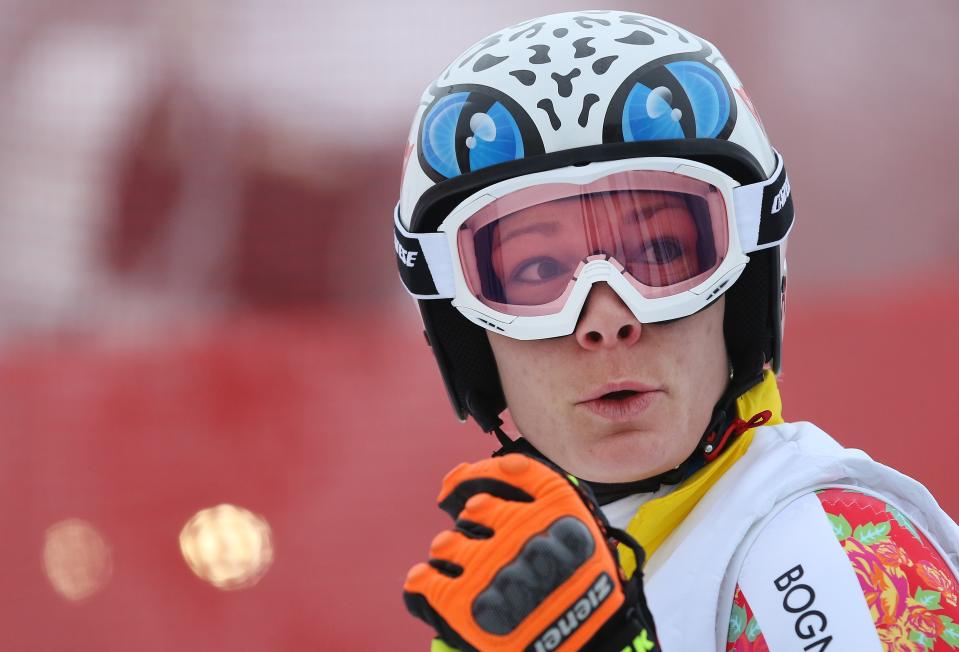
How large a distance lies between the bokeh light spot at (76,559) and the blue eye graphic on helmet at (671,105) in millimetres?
3624

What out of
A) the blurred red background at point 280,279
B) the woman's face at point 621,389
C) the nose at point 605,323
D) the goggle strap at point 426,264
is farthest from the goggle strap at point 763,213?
the blurred red background at point 280,279

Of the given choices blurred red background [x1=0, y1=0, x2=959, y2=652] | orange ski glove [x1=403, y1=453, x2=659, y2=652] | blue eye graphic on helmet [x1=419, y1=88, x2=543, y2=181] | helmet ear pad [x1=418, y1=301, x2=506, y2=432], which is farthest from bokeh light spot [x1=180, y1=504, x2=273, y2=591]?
orange ski glove [x1=403, y1=453, x2=659, y2=652]

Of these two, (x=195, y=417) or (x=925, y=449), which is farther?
(x=195, y=417)

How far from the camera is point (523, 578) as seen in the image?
1.07 metres

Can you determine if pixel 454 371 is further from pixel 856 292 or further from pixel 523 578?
pixel 856 292

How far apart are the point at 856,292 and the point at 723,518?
14.9 feet

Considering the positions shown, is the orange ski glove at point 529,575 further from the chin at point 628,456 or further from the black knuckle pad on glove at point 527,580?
the chin at point 628,456

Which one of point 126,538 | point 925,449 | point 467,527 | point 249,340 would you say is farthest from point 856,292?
point 467,527

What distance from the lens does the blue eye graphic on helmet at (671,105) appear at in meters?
1.57

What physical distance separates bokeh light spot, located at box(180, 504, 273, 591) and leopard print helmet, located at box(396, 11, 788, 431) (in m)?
2.98

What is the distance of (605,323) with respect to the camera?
1.49 m

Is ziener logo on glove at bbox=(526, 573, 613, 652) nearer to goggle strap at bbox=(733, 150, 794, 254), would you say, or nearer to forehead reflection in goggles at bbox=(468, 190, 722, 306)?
forehead reflection in goggles at bbox=(468, 190, 722, 306)

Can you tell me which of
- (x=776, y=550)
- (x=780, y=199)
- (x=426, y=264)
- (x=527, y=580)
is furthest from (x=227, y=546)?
(x=527, y=580)

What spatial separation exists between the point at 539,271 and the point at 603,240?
10 centimetres
